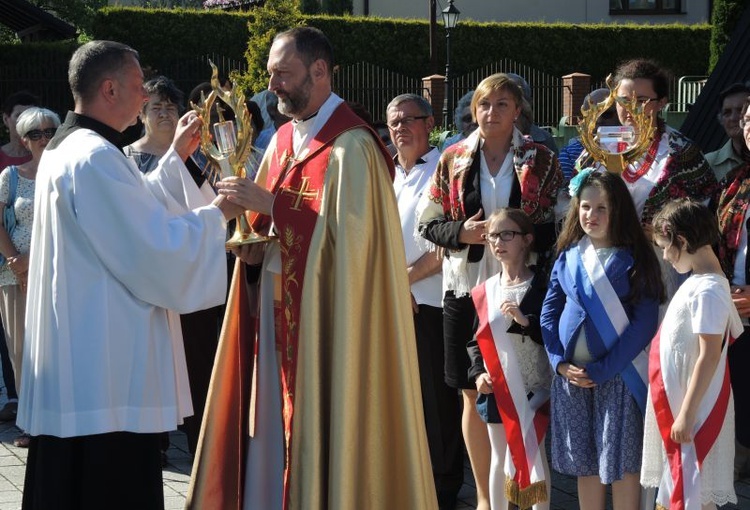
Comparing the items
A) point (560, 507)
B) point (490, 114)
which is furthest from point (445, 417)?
point (490, 114)

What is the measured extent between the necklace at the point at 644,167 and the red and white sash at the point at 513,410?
0.79 meters

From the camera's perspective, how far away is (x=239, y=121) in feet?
14.3

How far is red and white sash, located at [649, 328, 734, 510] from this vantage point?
14.7 feet

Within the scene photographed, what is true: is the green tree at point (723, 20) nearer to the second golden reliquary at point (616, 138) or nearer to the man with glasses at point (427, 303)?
the man with glasses at point (427, 303)

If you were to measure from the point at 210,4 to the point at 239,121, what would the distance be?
33.0 metres

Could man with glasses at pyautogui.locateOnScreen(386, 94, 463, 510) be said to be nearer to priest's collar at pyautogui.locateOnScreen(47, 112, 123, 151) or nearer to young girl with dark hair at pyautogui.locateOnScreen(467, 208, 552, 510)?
young girl with dark hair at pyautogui.locateOnScreen(467, 208, 552, 510)

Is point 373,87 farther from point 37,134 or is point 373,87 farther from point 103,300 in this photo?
point 103,300

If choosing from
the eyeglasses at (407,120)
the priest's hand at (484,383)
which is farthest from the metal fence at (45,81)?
the priest's hand at (484,383)

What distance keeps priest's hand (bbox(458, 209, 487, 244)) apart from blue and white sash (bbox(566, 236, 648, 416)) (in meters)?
0.53

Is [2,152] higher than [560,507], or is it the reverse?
[2,152]

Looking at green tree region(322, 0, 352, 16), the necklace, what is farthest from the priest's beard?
green tree region(322, 0, 352, 16)

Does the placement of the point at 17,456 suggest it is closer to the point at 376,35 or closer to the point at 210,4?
the point at 376,35

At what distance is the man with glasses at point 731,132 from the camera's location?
634 cm

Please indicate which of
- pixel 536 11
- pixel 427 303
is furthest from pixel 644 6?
pixel 427 303
